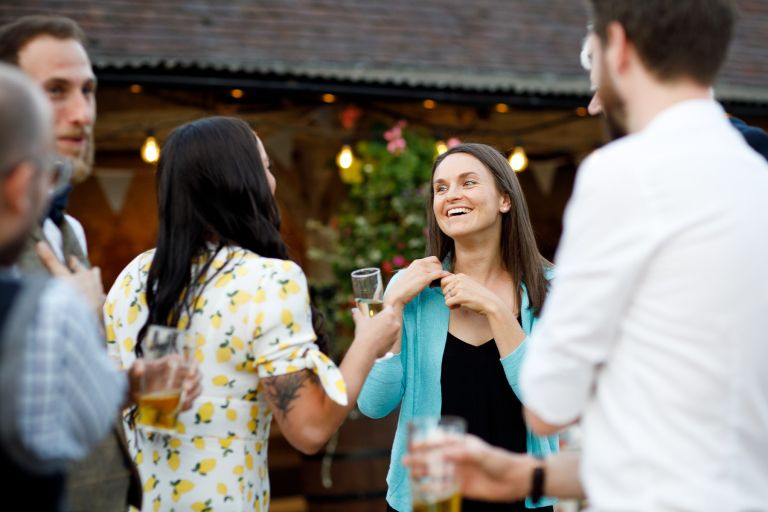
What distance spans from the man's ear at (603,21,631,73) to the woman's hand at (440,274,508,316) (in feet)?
4.09

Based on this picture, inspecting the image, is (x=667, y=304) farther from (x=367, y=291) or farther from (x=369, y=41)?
(x=369, y=41)

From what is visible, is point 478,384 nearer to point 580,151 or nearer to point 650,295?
point 650,295

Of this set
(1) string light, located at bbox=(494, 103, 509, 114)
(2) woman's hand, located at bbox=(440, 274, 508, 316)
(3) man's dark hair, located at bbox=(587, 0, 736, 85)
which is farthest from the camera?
(1) string light, located at bbox=(494, 103, 509, 114)

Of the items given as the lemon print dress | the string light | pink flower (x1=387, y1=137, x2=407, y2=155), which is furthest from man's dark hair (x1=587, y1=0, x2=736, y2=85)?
the string light

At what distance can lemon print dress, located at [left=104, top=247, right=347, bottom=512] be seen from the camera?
6.84 ft

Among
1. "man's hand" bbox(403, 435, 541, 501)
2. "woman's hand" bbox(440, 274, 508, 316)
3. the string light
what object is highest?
the string light

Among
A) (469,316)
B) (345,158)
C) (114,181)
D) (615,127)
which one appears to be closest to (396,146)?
(345,158)

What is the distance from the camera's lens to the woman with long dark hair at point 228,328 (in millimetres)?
2088

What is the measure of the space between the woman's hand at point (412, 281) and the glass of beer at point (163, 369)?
2.42ft

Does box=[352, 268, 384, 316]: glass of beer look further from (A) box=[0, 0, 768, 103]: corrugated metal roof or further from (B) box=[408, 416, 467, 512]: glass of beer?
(A) box=[0, 0, 768, 103]: corrugated metal roof

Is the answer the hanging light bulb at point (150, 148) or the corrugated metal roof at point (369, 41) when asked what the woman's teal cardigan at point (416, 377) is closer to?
the corrugated metal roof at point (369, 41)

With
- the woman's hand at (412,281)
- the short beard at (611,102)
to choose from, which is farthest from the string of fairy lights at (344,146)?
the short beard at (611,102)

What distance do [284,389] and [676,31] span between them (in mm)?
1112

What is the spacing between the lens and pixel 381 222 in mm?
6086
